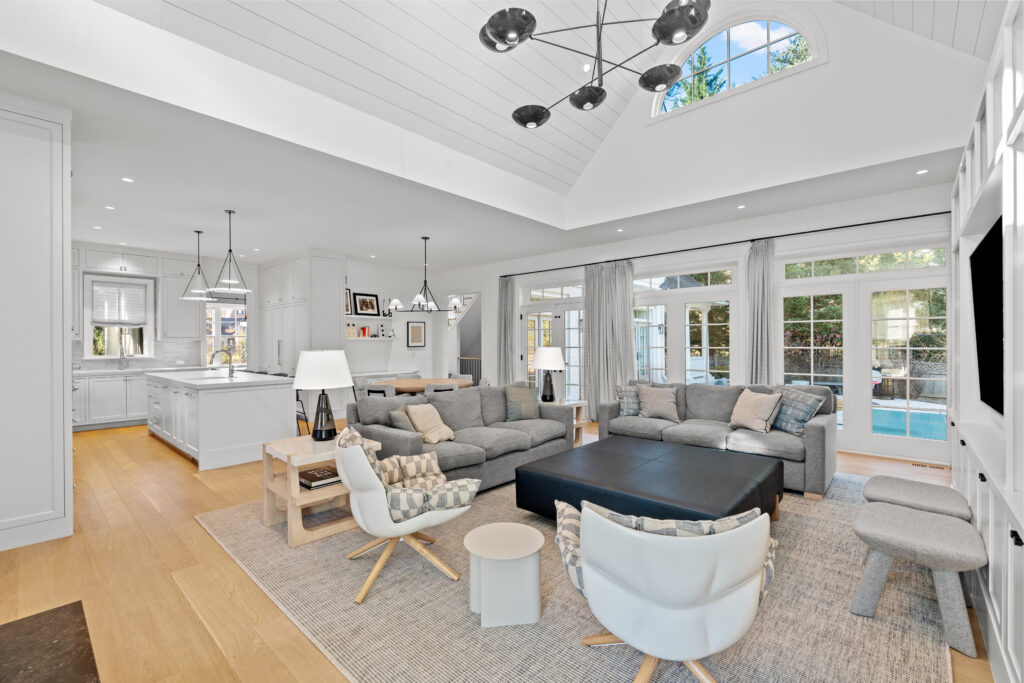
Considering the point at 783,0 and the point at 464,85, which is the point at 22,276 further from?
the point at 783,0

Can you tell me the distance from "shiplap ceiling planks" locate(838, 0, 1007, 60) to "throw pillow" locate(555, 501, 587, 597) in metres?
3.47

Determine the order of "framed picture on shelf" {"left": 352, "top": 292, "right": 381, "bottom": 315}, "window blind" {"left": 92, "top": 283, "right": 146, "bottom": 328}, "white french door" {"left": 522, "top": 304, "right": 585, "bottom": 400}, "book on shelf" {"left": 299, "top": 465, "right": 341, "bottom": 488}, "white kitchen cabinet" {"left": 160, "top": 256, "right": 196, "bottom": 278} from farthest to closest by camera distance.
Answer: "framed picture on shelf" {"left": 352, "top": 292, "right": 381, "bottom": 315} → "white kitchen cabinet" {"left": 160, "top": 256, "right": 196, "bottom": 278} → "white french door" {"left": 522, "top": 304, "right": 585, "bottom": 400} → "window blind" {"left": 92, "top": 283, "right": 146, "bottom": 328} → "book on shelf" {"left": 299, "top": 465, "right": 341, "bottom": 488}

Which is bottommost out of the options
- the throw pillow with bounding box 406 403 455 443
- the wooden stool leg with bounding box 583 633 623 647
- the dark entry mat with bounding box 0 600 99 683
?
the dark entry mat with bounding box 0 600 99 683

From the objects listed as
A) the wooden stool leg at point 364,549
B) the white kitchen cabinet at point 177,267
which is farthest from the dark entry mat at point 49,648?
the white kitchen cabinet at point 177,267

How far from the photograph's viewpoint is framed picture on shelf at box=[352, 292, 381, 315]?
28.2ft

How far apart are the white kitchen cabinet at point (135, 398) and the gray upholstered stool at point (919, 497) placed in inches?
341

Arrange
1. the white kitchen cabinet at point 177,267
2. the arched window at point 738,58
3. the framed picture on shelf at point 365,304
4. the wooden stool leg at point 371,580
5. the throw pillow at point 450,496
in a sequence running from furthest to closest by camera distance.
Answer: the framed picture on shelf at point 365,304 < the white kitchen cabinet at point 177,267 < the arched window at point 738,58 < the throw pillow at point 450,496 < the wooden stool leg at point 371,580

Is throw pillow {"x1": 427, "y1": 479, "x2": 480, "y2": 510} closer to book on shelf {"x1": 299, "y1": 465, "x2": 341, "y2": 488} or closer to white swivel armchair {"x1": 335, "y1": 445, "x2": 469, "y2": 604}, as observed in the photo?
white swivel armchair {"x1": 335, "y1": 445, "x2": 469, "y2": 604}

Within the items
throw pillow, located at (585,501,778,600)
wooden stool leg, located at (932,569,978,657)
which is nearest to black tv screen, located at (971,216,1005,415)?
wooden stool leg, located at (932,569,978,657)

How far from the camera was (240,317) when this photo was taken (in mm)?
8602

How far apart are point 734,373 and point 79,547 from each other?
6.10m

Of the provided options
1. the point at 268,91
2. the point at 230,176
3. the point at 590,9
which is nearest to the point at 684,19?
the point at 590,9

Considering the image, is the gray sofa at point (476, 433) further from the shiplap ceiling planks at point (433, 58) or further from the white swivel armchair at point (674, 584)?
the shiplap ceiling planks at point (433, 58)

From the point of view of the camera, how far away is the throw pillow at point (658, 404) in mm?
4828
